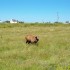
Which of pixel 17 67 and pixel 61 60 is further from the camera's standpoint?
pixel 61 60

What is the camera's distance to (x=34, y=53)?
52.0ft

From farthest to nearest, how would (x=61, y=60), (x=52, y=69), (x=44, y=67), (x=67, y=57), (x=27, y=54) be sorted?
(x=27, y=54) → (x=67, y=57) → (x=61, y=60) → (x=44, y=67) → (x=52, y=69)

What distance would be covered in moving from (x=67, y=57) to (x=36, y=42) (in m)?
7.29

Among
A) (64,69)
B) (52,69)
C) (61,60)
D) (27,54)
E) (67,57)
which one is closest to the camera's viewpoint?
(64,69)

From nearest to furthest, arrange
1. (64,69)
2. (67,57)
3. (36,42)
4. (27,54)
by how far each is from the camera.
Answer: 1. (64,69)
2. (67,57)
3. (27,54)
4. (36,42)

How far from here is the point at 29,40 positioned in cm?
2158

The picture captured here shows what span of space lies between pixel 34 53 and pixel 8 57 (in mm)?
1921

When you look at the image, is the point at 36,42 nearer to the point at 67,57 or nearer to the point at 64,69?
the point at 67,57

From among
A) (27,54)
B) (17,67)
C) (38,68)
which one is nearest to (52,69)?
(38,68)

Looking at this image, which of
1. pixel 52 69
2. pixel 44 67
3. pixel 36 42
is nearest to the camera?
pixel 52 69

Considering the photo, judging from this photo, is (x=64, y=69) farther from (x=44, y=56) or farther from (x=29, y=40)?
(x=29, y=40)

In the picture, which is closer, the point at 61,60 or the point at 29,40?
Result: the point at 61,60

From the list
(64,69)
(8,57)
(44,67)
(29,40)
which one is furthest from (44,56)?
(29,40)

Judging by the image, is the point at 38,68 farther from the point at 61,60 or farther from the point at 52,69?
the point at 61,60
